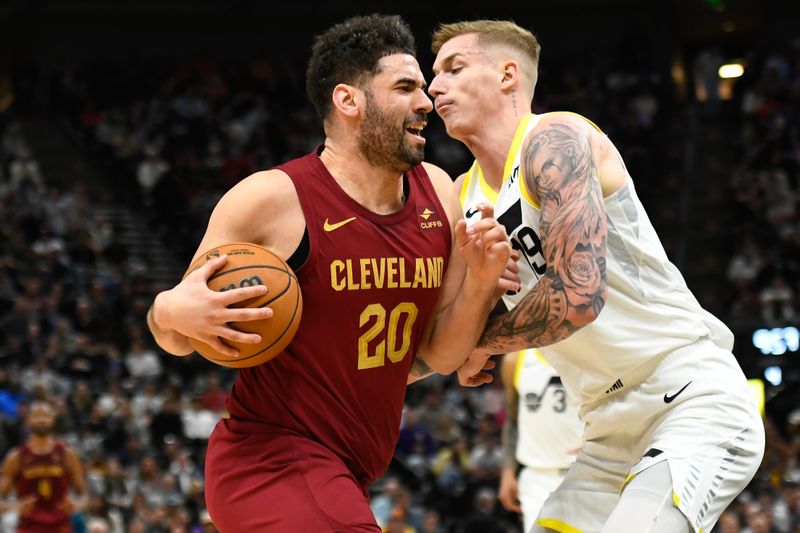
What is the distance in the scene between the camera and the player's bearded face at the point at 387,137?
3965 mm

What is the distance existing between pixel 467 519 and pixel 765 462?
11.8 feet

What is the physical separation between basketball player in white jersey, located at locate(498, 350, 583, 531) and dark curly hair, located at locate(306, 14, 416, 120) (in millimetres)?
3336

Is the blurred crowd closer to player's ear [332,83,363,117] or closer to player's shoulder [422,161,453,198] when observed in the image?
player's shoulder [422,161,453,198]

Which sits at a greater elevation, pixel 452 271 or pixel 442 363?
pixel 452 271

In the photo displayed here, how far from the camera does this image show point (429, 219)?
414cm

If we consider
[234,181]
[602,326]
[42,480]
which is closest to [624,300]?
A: [602,326]

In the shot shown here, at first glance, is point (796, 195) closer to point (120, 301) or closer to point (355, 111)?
point (120, 301)

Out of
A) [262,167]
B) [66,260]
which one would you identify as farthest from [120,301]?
[262,167]

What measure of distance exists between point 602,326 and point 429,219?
76cm

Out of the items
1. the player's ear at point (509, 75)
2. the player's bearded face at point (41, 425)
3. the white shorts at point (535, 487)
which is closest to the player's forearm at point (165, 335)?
the player's ear at point (509, 75)

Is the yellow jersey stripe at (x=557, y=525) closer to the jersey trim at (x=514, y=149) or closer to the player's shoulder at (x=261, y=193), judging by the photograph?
the jersey trim at (x=514, y=149)

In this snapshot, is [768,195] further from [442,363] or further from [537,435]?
[442,363]

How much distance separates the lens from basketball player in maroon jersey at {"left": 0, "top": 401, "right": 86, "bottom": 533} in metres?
8.96

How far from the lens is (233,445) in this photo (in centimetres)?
380
